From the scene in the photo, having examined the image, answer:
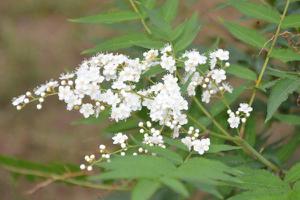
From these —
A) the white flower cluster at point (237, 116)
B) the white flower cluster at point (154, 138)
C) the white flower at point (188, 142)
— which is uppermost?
the white flower cluster at point (237, 116)

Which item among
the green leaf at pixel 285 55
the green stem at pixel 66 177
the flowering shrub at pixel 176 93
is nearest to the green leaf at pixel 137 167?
the flowering shrub at pixel 176 93

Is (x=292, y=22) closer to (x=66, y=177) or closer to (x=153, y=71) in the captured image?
(x=153, y=71)

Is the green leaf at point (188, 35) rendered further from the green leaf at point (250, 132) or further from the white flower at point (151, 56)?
the green leaf at point (250, 132)

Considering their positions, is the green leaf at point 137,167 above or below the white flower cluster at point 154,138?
below

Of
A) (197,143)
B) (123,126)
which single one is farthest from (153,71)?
(197,143)

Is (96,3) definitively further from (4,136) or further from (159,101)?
(159,101)

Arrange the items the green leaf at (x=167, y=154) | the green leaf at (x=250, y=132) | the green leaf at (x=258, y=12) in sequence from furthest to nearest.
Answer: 1. the green leaf at (x=250, y=132)
2. the green leaf at (x=258, y=12)
3. the green leaf at (x=167, y=154)
